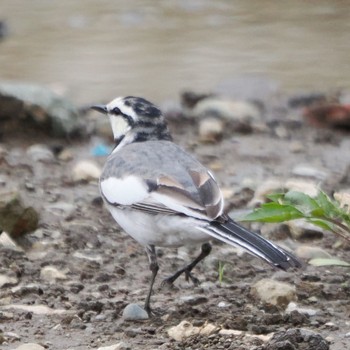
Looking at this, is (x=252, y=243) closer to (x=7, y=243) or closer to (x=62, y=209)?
(x=7, y=243)

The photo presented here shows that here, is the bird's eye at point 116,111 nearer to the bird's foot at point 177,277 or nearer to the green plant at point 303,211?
the bird's foot at point 177,277

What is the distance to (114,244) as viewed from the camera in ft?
22.6

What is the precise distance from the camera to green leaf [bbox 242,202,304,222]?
220 inches

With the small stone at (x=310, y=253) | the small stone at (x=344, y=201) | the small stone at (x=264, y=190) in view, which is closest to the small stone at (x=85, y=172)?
the small stone at (x=264, y=190)

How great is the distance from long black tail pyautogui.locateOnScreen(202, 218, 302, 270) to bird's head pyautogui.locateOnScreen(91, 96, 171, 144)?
4.26ft

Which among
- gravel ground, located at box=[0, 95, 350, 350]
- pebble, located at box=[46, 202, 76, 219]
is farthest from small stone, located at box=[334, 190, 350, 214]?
pebble, located at box=[46, 202, 76, 219]

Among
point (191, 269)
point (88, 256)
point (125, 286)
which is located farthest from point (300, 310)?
point (88, 256)

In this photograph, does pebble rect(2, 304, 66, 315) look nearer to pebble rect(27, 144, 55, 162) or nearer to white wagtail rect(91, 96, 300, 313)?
white wagtail rect(91, 96, 300, 313)

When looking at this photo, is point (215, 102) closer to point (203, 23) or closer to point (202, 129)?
point (202, 129)

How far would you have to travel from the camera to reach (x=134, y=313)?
18.3ft

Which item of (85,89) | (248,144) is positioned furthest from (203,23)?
(248,144)

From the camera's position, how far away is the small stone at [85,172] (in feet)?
27.0

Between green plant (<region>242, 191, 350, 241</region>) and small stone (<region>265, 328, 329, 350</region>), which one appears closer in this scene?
small stone (<region>265, 328, 329, 350</region>)

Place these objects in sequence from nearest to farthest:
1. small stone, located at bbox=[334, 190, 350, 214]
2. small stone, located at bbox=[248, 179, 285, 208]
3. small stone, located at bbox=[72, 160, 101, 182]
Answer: small stone, located at bbox=[334, 190, 350, 214], small stone, located at bbox=[248, 179, 285, 208], small stone, located at bbox=[72, 160, 101, 182]
